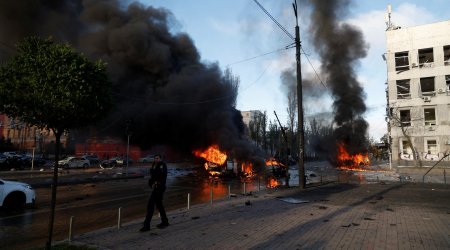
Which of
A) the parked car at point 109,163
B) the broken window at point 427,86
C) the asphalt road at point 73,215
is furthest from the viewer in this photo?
the parked car at point 109,163

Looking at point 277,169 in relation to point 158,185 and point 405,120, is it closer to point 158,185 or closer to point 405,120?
point 405,120

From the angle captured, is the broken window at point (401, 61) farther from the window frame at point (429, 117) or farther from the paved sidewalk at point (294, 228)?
the paved sidewalk at point (294, 228)

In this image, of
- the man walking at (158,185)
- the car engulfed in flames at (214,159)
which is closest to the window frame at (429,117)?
the car engulfed in flames at (214,159)

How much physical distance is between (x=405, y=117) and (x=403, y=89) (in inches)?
87.1

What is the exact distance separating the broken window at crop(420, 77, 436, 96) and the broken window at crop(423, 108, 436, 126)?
3.92 ft

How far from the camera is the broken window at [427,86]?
25933 millimetres

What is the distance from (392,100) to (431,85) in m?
2.83

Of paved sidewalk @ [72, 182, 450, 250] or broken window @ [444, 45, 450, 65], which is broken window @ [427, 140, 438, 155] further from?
paved sidewalk @ [72, 182, 450, 250]

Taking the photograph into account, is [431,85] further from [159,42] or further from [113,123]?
[113,123]

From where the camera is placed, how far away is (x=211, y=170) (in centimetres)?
2886

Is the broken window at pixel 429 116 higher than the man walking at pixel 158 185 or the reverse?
higher

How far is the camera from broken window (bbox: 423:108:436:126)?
84.2ft

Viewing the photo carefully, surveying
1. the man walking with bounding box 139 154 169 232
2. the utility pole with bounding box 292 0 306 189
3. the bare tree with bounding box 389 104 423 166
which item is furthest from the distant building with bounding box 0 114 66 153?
the man walking with bounding box 139 154 169 232

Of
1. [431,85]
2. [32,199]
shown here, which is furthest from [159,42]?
Answer: [32,199]
